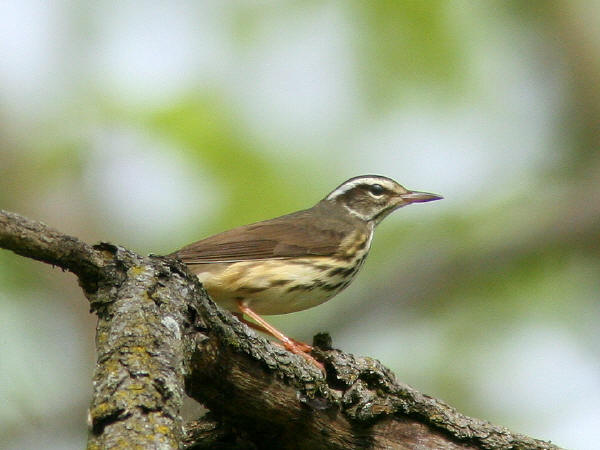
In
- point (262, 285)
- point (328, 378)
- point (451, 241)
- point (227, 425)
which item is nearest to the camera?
point (227, 425)

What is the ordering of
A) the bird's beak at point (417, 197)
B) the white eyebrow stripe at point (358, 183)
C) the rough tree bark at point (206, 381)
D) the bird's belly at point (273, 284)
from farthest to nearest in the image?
the white eyebrow stripe at point (358, 183) → the bird's beak at point (417, 197) → the bird's belly at point (273, 284) → the rough tree bark at point (206, 381)

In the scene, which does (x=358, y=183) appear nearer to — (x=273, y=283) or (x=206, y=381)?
(x=273, y=283)

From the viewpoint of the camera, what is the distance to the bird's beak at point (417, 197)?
7910 mm

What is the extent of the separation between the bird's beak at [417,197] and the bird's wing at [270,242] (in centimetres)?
94

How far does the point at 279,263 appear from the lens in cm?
661

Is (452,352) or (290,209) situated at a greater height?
(290,209)

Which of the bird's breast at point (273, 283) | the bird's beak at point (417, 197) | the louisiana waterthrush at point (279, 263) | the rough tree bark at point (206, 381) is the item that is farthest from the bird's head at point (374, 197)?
the rough tree bark at point (206, 381)

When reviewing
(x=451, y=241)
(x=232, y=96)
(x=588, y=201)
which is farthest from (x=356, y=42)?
(x=588, y=201)

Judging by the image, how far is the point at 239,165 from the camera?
10008 mm

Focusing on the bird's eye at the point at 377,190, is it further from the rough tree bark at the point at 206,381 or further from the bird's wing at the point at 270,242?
the rough tree bark at the point at 206,381

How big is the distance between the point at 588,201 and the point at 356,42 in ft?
11.1

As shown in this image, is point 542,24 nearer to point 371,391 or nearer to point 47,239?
point 371,391

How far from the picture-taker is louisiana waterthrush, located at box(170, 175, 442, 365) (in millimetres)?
6305

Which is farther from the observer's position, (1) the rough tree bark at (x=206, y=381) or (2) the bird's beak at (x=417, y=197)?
(2) the bird's beak at (x=417, y=197)
